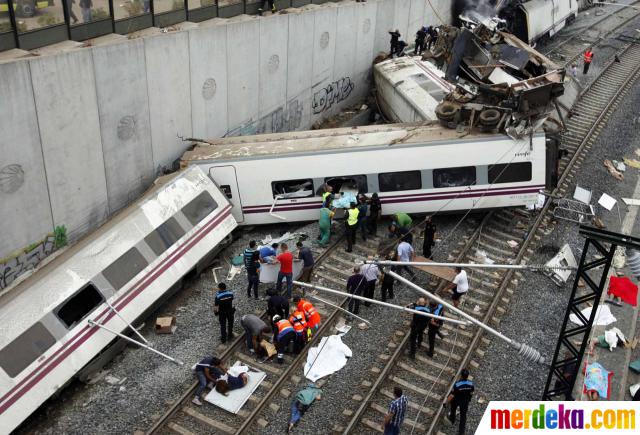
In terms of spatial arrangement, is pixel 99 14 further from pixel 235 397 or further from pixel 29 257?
pixel 235 397

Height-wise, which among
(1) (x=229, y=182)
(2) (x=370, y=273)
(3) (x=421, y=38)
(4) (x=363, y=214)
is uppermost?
(3) (x=421, y=38)

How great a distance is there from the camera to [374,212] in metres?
16.8

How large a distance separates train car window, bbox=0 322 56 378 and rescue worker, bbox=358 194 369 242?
7966mm

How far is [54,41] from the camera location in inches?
549

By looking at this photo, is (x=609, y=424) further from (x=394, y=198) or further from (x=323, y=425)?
(x=394, y=198)

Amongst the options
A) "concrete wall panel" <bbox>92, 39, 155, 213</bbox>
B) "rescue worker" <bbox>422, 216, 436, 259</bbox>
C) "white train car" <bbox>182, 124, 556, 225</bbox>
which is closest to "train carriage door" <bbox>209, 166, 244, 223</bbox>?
"white train car" <bbox>182, 124, 556, 225</bbox>

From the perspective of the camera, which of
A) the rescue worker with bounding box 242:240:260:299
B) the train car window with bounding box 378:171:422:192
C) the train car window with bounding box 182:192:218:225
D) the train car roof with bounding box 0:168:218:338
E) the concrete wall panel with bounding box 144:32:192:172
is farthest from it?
the train car window with bounding box 378:171:422:192

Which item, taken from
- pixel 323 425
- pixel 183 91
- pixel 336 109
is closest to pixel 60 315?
pixel 323 425

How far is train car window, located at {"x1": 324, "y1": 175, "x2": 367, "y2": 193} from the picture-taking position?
56.1ft

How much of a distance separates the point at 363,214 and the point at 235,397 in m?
6.31

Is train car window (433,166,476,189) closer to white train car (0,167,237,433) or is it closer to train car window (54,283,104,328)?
white train car (0,167,237,433)

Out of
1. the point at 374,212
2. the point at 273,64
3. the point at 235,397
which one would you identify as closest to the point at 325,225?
the point at 374,212

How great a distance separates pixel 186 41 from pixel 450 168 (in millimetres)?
7866

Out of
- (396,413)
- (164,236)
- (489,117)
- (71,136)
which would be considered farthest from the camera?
(489,117)
